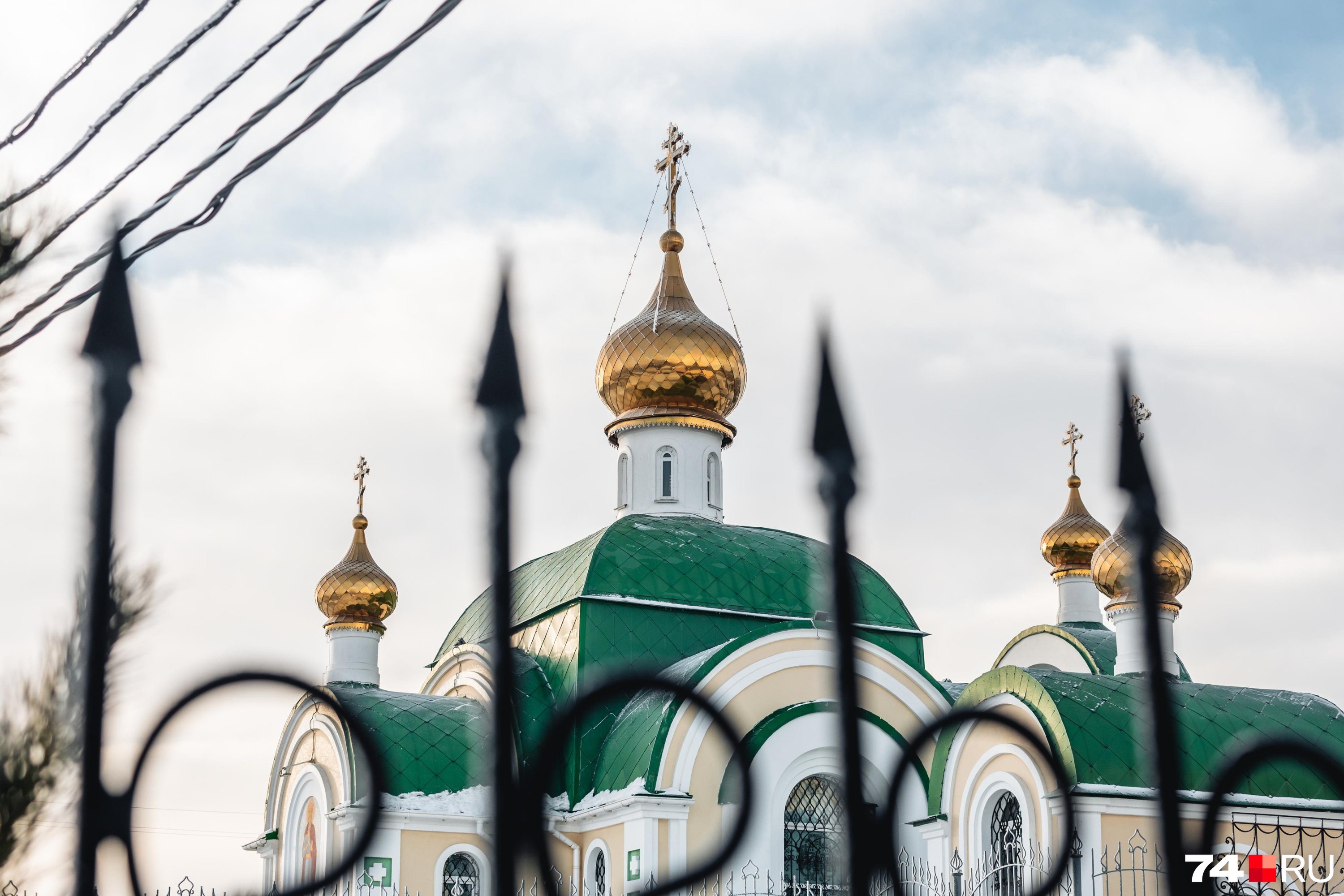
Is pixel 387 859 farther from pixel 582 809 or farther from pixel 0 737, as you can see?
pixel 0 737

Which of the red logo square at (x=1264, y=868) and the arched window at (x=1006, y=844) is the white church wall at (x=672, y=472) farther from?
the red logo square at (x=1264, y=868)

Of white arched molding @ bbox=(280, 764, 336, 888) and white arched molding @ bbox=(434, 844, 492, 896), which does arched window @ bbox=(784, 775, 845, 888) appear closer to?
white arched molding @ bbox=(434, 844, 492, 896)

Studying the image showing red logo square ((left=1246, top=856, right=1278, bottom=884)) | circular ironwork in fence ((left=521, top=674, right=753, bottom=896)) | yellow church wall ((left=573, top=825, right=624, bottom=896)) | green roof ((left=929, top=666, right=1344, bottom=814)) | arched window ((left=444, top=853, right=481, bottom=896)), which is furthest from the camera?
arched window ((left=444, top=853, right=481, bottom=896))

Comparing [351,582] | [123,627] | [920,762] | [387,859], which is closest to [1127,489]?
[123,627]

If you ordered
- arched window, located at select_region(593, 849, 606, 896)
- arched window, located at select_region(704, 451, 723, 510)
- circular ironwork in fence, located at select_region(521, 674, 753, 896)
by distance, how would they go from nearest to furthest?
circular ironwork in fence, located at select_region(521, 674, 753, 896), arched window, located at select_region(593, 849, 606, 896), arched window, located at select_region(704, 451, 723, 510)

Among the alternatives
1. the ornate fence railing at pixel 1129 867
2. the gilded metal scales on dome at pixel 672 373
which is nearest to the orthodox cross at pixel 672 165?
the gilded metal scales on dome at pixel 672 373

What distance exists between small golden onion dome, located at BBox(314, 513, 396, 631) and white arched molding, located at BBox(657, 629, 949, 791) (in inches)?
261

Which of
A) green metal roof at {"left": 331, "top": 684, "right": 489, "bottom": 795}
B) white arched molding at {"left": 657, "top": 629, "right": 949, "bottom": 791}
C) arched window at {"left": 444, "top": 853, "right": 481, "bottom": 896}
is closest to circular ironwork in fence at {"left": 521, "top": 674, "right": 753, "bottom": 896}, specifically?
white arched molding at {"left": 657, "top": 629, "right": 949, "bottom": 791}

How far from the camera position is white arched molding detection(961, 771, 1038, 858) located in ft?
40.3

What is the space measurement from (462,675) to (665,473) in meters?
3.77

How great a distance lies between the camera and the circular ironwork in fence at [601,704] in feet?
8.04

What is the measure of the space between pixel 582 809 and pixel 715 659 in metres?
1.85

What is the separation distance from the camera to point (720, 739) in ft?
37.5

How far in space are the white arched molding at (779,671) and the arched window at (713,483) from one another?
398cm
